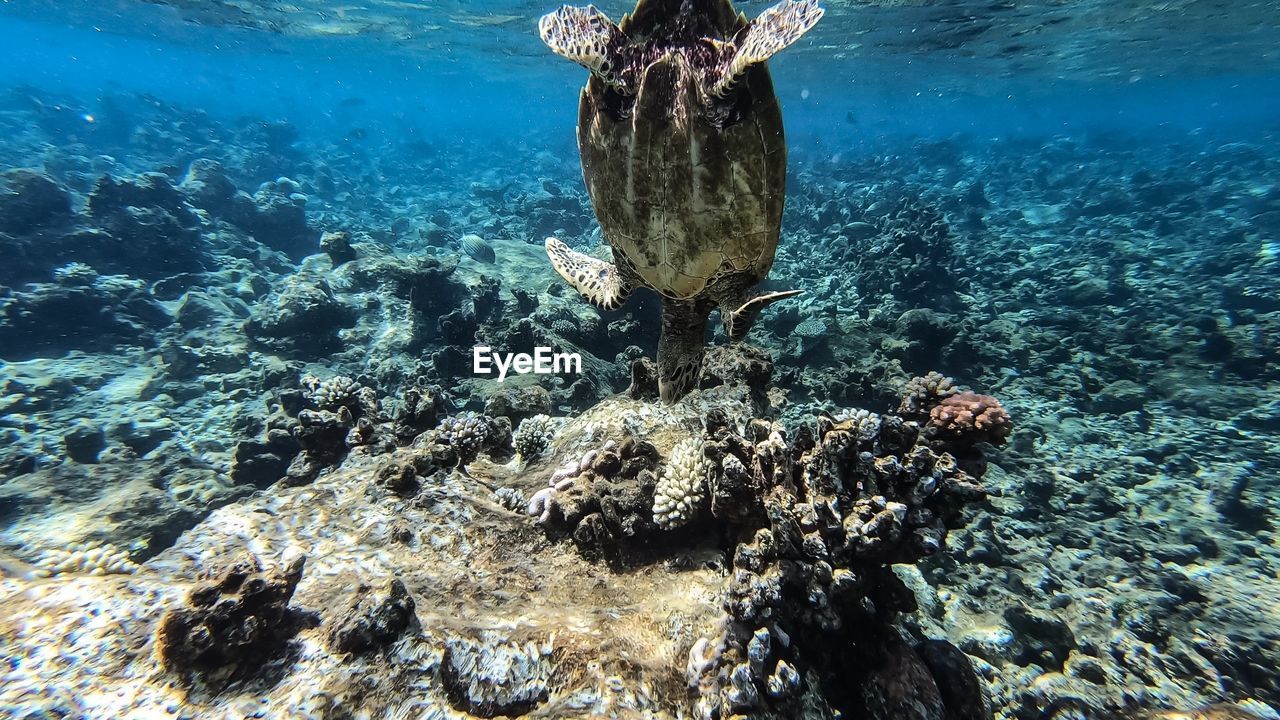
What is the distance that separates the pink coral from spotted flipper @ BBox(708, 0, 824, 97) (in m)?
2.65

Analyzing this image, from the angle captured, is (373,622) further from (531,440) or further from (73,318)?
(73,318)

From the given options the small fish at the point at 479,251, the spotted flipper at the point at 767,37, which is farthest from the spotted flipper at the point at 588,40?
the small fish at the point at 479,251

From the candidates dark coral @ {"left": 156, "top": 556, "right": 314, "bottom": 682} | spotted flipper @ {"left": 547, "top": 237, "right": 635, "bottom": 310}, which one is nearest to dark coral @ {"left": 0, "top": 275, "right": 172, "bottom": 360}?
spotted flipper @ {"left": 547, "top": 237, "right": 635, "bottom": 310}

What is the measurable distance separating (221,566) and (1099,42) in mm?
40668

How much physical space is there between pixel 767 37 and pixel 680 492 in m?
3.14

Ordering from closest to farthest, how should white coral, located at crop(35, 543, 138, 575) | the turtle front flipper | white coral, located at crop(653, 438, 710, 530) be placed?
white coral, located at crop(653, 438, 710, 530)
the turtle front flipper
white coral, located at crop(35, 543, 138, 575)

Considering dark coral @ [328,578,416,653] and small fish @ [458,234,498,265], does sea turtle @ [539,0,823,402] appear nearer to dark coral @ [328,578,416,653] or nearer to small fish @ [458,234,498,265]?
dark coral @ [328,578,416,653]

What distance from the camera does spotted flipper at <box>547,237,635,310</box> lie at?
5602 millimetres

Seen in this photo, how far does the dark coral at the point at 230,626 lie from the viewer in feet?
8.48

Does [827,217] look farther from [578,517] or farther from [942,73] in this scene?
[942,73]

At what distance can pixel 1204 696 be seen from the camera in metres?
4.01

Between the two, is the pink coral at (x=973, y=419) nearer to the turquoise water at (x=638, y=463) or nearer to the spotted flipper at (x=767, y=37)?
the turquoise water at (x=638, y=463)

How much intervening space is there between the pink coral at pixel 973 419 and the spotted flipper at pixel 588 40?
3300 millimetres

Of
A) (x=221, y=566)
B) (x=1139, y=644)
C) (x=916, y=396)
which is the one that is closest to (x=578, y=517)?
(x=221, y=566)
